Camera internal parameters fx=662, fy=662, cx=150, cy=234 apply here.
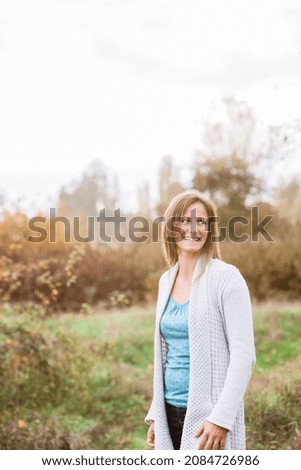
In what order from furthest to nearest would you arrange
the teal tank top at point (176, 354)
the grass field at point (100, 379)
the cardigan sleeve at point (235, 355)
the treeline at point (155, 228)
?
the treeline at point (155, 228) → the grass field at point (100, 379) → the teal tank top at point (176, 354) → the cardigan sleeve at point (235, 355)

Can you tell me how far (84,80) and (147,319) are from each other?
5.12 feet

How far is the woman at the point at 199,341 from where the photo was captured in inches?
66.6

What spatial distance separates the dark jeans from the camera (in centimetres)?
182

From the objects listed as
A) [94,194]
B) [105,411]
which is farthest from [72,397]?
[94,194]

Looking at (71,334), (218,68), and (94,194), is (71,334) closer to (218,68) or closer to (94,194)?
(94,194)

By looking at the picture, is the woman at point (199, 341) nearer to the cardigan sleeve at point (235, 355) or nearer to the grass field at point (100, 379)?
the cardigan sleeve at point (235, 355)

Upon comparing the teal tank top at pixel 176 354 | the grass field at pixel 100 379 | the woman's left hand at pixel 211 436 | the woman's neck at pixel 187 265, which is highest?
the woman's neck at pixel 187 265

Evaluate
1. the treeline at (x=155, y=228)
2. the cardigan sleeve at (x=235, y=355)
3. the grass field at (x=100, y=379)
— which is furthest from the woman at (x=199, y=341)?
the treeline at (x=155, y=228)

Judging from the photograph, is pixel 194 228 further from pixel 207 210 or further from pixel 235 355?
pixel 235 355

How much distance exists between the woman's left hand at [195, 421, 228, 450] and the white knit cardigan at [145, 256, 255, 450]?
2 centimetres

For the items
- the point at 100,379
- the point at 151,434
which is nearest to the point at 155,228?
the point at 100,379

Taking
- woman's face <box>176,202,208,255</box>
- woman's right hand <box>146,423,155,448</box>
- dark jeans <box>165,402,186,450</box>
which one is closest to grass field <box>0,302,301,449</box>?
woman's right hand <box>146,423,155,448</box>

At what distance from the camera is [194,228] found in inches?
72.2

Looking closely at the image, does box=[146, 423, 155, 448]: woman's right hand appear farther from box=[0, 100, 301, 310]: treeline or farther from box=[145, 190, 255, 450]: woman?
box=[0, 100, 301, 310]: treeline
